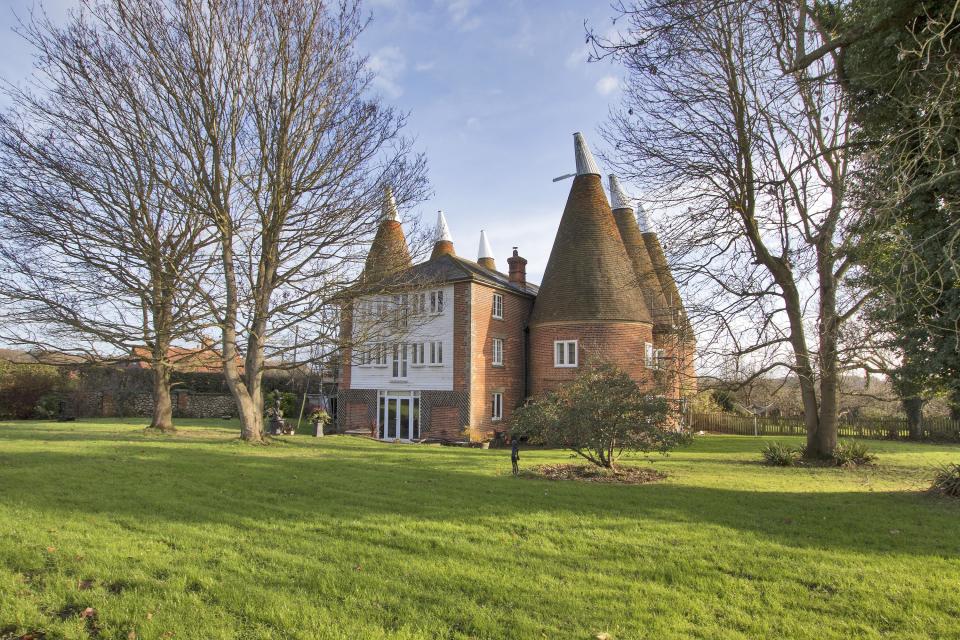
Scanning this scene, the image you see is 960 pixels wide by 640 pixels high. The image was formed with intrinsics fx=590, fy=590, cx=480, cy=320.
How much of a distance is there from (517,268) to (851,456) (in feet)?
60.2

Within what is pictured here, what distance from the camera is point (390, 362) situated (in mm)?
27672

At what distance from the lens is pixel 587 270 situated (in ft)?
85.5

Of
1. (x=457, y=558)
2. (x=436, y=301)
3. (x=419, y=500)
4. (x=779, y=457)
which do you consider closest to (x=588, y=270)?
(x=436, y=301)

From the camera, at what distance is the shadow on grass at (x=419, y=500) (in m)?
7.28

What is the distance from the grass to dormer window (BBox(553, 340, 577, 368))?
1522 cm

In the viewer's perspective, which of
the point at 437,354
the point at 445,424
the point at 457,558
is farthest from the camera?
the point at 437,354

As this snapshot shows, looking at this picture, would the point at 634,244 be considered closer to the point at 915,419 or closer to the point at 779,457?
the point at 915,419

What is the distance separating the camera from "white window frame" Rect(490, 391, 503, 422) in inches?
1044

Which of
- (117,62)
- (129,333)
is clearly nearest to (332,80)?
(117,62)

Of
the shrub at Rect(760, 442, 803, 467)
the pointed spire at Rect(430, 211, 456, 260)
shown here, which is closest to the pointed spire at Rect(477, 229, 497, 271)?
the pointed spire at Rect(430, 211, 456, 260)

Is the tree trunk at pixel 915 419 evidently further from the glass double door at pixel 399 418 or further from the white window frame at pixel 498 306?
the glass double door at pixel 399 418

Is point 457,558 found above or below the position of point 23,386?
below

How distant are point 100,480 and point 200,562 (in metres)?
5.29

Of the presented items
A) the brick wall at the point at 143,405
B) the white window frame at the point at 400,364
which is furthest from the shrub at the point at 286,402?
the white window frame at the point at 400,364
